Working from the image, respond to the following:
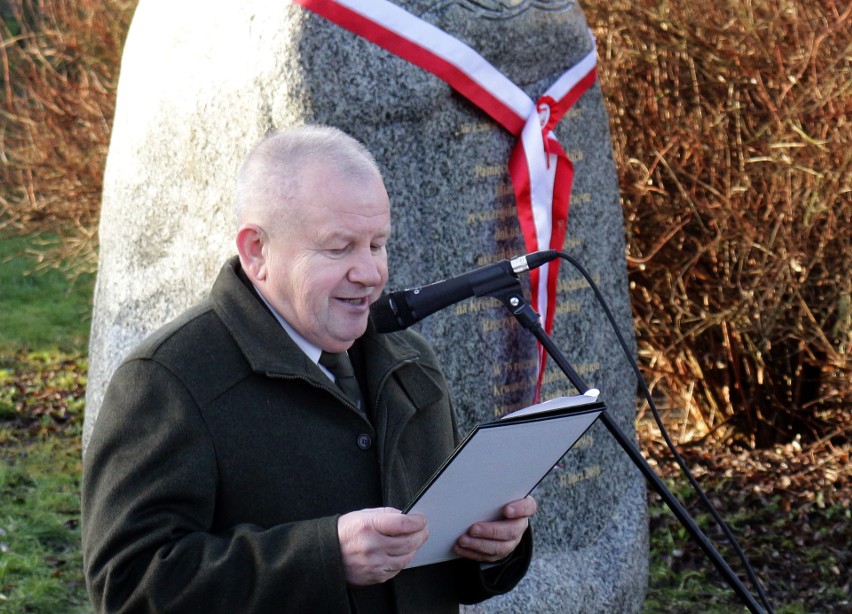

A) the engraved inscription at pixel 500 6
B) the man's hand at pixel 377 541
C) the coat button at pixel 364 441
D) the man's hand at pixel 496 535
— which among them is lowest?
the man's hand at pixel 496 535

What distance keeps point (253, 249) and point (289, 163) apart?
18cm

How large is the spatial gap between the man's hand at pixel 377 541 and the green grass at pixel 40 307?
6831mm

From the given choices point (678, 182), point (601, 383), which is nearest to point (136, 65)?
point (601, 383)

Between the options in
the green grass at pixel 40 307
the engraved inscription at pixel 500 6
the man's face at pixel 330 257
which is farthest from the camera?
the green grass at pixel 40 307

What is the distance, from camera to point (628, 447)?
2.22 metres

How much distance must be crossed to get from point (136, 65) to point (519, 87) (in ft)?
4.34

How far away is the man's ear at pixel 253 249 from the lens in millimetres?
2221

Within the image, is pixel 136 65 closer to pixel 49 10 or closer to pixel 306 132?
pixel 306 132

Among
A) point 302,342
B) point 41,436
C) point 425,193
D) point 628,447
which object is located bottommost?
point 41,436

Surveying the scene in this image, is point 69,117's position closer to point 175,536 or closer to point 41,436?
point 41,436

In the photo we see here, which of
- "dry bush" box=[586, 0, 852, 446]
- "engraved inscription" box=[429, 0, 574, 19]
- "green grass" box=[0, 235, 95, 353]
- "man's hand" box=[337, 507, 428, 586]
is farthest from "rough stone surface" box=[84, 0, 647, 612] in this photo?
"green grass" box=[0, 235, 95, 353]

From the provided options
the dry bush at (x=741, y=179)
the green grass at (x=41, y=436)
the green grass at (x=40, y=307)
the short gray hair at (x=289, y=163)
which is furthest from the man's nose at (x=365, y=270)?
the green grass at (x=40, y=307)

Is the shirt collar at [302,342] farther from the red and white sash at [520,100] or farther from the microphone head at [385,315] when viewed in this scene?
the red and white sash at [520,100]

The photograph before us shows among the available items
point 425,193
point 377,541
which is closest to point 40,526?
point 425,193
